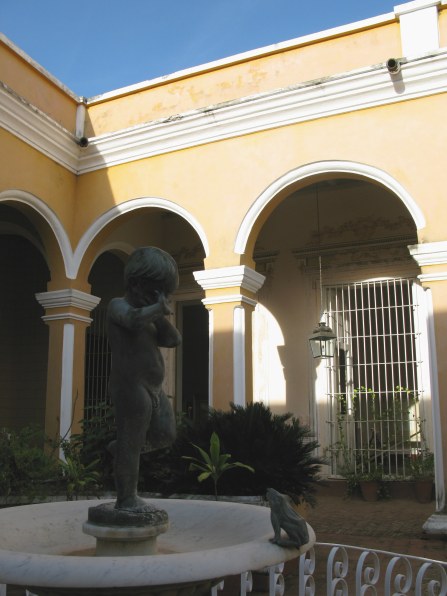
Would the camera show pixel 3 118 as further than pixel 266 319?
No

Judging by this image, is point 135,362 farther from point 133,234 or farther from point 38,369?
point 38,369

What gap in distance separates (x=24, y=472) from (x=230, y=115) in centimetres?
477

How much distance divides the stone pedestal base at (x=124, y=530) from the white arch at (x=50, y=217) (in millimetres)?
5945

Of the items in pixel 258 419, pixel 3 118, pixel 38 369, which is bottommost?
pixel 258 419

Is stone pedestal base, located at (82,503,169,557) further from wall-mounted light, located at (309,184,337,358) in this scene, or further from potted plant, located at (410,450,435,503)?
potted plant, located at (410,450,435,503)

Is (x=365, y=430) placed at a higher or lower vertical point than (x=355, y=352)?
lower

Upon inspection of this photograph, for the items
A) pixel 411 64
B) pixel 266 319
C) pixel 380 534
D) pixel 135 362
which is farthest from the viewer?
pixel 266 319

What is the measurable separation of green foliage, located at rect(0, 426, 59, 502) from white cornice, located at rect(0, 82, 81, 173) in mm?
4026

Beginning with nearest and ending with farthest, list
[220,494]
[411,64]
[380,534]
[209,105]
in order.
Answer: [220,494] → [380,534] → [411,64] → [209,105]

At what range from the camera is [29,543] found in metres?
2.35

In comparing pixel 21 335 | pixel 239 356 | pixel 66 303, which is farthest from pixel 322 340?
pixel 21 335

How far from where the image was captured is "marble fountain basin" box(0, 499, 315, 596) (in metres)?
1.63

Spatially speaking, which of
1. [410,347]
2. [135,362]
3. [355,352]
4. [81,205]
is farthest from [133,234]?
[135,362]

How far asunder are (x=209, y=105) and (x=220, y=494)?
504cm
